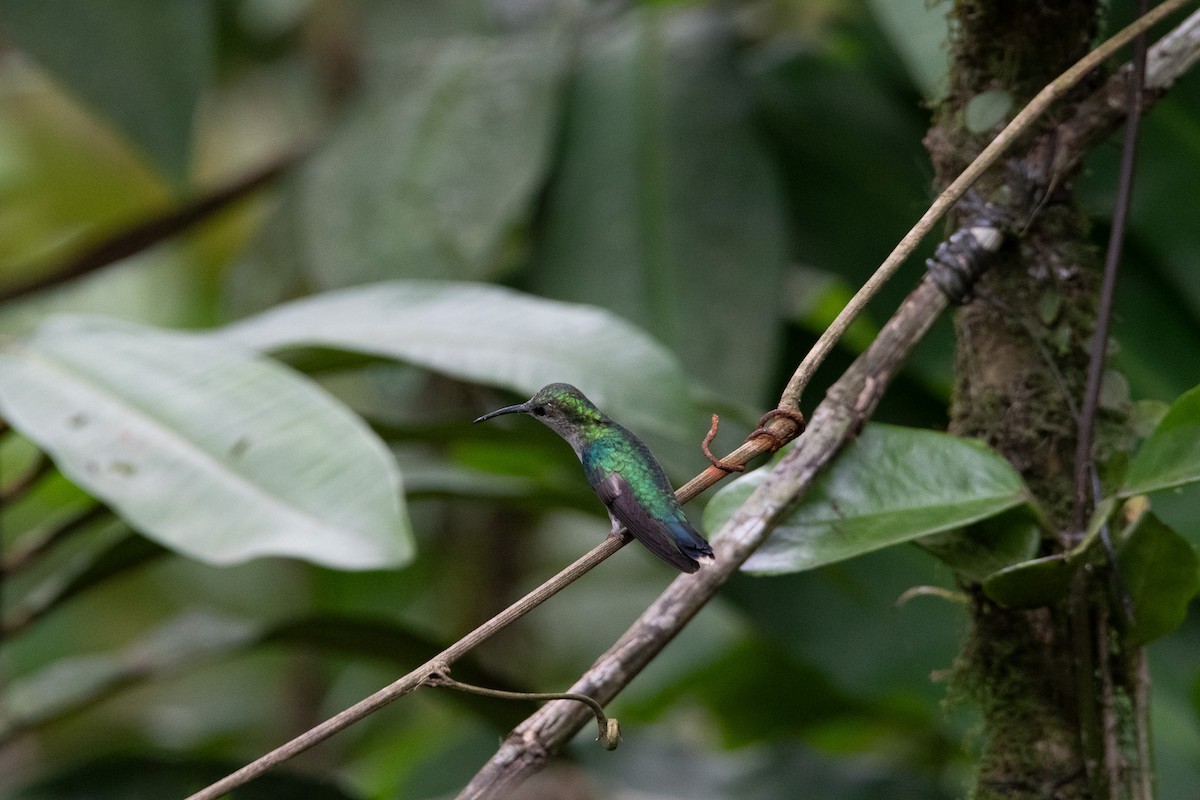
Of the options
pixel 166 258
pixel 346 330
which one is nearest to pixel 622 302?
pixel 346 330

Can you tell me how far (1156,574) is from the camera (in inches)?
30.7

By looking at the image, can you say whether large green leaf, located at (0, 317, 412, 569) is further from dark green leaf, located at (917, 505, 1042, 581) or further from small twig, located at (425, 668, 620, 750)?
dark green leaf, located at (917, 505, 1042, 581)

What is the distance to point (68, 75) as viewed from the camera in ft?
5.57

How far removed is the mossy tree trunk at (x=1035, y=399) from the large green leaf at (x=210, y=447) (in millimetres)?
470

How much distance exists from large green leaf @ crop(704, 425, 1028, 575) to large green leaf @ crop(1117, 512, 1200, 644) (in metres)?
0.09

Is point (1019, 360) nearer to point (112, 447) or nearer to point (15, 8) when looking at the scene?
point (112, 447)

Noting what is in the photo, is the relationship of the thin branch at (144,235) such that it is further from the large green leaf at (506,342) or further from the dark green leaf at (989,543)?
the dark green leaf at (989,543)

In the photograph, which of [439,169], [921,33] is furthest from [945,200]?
[439,169]

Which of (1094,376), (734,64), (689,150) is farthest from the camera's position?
(734,64)

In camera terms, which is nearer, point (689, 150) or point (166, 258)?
point (689, 150)

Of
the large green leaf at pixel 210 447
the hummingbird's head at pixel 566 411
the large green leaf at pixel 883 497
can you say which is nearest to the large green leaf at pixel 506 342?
the large green leaf at pixel 210 447

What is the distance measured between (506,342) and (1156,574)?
63 cm

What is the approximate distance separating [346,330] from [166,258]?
2067mm

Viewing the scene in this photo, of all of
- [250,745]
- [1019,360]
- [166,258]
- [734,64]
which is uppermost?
[734,64]
